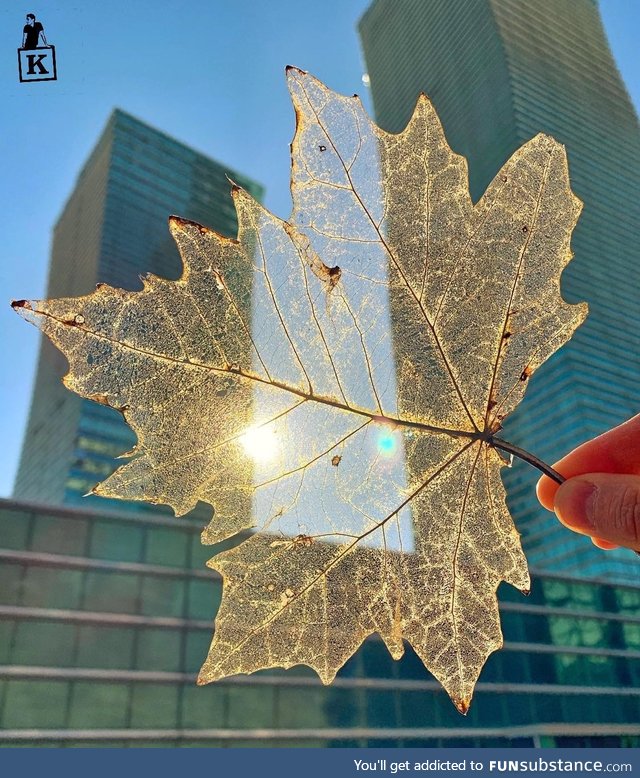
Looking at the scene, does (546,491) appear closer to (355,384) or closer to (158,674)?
(355,384)

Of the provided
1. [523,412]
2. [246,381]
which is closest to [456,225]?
[246,381]

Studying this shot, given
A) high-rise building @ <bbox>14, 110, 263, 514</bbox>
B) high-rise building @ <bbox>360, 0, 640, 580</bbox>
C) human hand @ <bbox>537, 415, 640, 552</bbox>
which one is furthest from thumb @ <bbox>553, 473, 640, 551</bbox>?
high-rise building @ <bbox>14, 110, 263, 514</bbox>

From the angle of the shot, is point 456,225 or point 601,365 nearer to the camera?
point 456,225

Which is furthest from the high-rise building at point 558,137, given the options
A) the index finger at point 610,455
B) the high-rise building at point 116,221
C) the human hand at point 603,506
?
the human hand at point 603,506

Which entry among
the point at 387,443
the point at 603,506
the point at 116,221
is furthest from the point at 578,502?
the point at 116,221

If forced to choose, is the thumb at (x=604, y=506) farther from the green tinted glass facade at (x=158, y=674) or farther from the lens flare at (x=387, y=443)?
the green tinted glass facade at (x=158, y=674)

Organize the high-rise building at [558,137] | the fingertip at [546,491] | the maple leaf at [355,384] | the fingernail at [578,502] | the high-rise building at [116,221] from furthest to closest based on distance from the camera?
the high-rise building at [116,221] → the high-rise building at [558,137] → the fingertip at [546,491] → the fingernail at [578,502] → the maple leaf at [355,384]

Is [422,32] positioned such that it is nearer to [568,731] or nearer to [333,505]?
[568,731]
